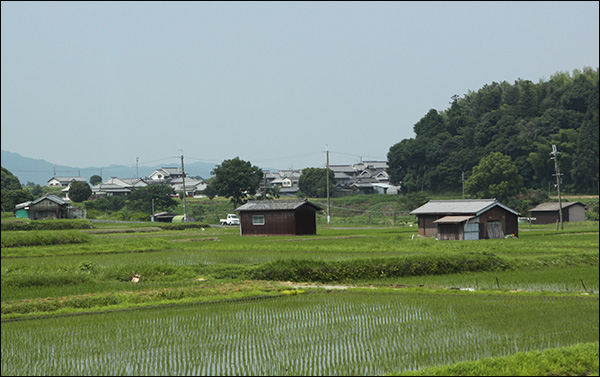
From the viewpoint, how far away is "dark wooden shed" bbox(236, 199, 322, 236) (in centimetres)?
4275

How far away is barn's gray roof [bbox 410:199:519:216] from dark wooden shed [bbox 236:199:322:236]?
27.8 ft

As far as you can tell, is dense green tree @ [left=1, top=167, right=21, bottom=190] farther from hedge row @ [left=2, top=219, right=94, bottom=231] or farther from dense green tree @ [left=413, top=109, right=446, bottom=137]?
dense green tree @ [left=413, top=109, right=446, bottom=137]

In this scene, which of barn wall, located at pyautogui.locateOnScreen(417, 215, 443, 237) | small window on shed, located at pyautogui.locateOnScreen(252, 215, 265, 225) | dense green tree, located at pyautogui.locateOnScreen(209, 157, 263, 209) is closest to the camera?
barn wall, located at pyautogui.locateOnScreen(417, 215, 443, 237)

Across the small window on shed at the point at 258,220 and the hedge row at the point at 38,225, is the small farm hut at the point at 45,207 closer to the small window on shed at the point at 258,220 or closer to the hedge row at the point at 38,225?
the hedge row at the point at 38,225

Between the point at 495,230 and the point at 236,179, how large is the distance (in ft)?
123

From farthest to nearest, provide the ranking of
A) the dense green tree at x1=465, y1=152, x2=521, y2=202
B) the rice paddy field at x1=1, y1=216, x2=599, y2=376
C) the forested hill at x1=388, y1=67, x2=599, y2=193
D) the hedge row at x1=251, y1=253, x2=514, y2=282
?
the forested hill at x1=388, y1=67, x2=599, y2=193 < the dense green tree at x1=465, y1=152, x2=521, y2=202 < the hedge row at x1=251, y1=253, x2=514, y2=282 < the rice paddy field at x1=1, y1=216, x2=599, y2=376

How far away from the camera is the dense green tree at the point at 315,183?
82.6m

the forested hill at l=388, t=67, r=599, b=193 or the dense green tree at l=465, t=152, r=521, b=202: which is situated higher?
the forested hill at l=388, t=67, r=599, b=193

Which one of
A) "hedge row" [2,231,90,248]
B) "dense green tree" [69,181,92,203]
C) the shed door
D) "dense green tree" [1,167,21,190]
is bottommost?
the shed door

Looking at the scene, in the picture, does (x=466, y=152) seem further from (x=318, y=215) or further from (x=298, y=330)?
(x=298, y=330)

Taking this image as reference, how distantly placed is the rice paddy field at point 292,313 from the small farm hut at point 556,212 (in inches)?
1181

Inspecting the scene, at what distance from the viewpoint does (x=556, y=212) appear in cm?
5309

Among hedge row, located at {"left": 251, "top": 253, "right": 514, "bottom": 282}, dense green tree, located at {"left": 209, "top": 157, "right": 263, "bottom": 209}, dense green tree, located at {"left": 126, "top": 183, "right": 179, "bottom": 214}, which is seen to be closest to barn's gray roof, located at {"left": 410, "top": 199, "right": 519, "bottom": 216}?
hedge row, located at {"left": 251, "top": 253, "right": 514, "bottom": 282}

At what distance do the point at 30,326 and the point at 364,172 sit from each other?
92317 mm
